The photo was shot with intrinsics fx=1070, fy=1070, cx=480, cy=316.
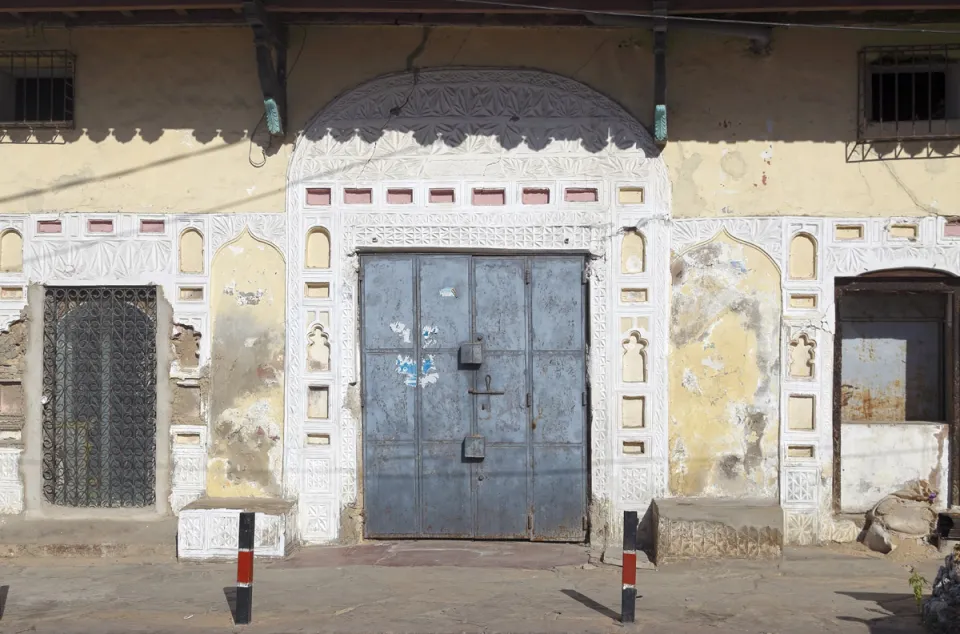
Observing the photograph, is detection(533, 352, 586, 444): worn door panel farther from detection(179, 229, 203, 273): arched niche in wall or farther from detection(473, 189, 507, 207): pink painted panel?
detection(179, 229, 203, 273): arched niche in wall

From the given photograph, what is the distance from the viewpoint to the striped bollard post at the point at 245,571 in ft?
22.3

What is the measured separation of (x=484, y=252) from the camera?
8.84 m

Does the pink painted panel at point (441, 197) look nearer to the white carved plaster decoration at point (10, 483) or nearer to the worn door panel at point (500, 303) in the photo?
the worn door panel at point (500, 303)

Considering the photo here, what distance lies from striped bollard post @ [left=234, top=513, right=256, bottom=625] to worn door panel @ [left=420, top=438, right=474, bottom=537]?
2264 millimetres

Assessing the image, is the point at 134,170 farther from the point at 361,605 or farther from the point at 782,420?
the point at 782,420

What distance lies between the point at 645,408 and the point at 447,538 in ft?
6.52

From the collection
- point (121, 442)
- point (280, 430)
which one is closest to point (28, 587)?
point (121, 442)

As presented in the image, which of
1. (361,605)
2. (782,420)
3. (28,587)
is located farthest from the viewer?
(782,420)

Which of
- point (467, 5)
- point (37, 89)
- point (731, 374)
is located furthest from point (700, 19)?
point (37, 89)

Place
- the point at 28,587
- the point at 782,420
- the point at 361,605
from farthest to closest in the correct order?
the point at 782,420 → the point at 28,587 → the point at 361,605

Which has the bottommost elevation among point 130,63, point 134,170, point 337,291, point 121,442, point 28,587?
point 28,587

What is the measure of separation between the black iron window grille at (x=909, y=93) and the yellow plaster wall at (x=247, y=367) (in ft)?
16.4

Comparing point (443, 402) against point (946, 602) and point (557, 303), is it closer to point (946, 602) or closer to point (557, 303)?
point (557, 303)

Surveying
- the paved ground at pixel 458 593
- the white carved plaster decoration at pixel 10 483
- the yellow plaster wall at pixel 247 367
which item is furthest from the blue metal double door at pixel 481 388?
the white carved plaster decoration at pixel 10 483
